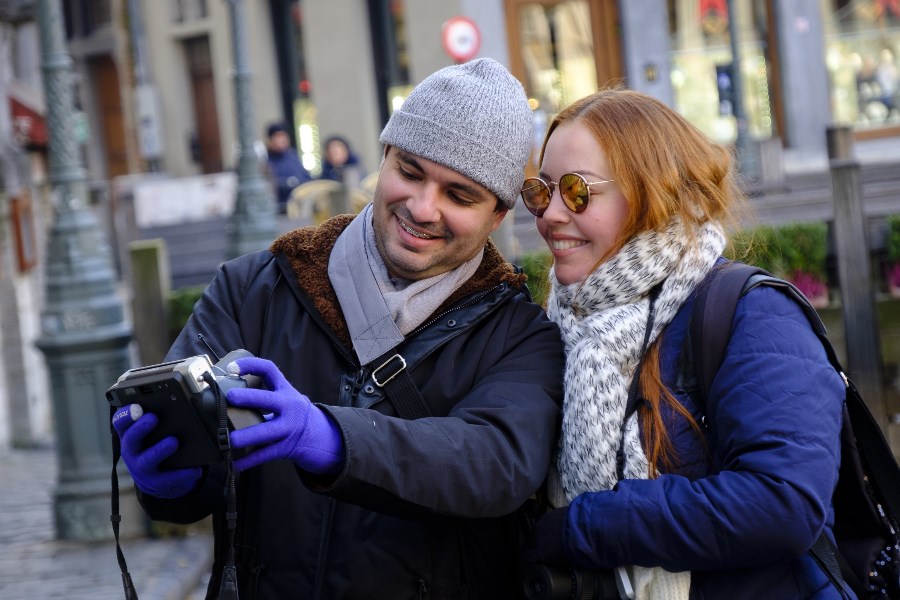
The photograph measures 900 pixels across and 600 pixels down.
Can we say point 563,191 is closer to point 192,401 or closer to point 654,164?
point 654,164

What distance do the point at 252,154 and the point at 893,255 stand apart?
6.71 m

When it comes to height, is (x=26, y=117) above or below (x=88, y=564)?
above

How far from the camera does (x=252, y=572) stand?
8.44 feet

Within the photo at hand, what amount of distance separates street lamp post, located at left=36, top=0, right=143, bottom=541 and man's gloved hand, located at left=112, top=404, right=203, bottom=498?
4.83m

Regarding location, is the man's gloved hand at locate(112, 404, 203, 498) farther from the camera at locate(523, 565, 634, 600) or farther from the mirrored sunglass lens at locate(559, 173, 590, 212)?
the mirrored sunglass lens at locate(559, 173, 590, 212)

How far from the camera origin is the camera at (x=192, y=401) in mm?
2145

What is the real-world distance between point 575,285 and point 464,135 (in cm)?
39

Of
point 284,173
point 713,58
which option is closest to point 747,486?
point 284,173

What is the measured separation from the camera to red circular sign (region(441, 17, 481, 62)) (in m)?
19.6

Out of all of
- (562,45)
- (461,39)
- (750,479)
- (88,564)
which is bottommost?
(88,564)

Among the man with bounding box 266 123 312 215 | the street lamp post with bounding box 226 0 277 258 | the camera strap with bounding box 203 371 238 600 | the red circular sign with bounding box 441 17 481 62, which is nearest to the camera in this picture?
the camera strap with bounding box 203 371 238 600

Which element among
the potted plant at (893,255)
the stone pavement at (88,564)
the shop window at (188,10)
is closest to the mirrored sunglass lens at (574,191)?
the stone pavement at (88,564)

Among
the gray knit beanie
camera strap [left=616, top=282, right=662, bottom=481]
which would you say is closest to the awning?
A: the gray knit beanie

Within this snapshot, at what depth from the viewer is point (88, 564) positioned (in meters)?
6.60
